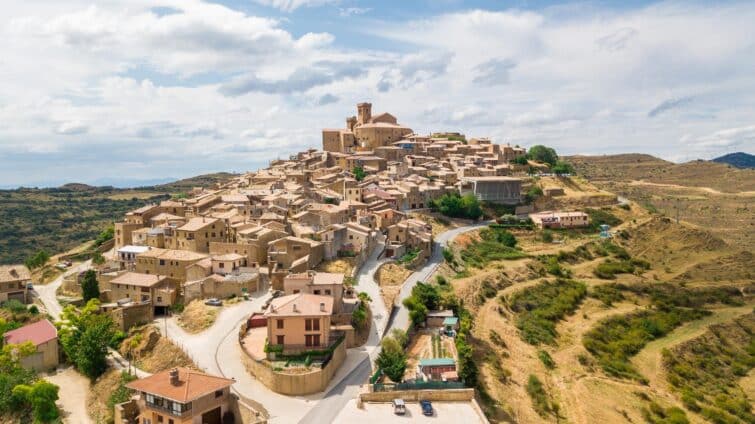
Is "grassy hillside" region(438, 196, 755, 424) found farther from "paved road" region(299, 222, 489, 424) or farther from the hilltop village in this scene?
"paved road" region(299, 222, 489, 424)

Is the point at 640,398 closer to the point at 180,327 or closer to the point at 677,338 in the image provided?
the point at 677,338

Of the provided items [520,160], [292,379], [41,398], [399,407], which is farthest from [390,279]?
[520,160]

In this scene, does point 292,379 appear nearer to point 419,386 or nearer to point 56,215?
point 419,386

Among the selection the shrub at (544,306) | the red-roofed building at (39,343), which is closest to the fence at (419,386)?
the shrub at (544,306)

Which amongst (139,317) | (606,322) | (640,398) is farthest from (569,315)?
(139,317)

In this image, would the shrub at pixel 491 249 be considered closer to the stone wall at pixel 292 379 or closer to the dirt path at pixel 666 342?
the dirt path at pixel 666 342

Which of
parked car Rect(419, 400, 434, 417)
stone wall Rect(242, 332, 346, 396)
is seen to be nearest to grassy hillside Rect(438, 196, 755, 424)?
parked car Rect(419, 400, 434, 417)

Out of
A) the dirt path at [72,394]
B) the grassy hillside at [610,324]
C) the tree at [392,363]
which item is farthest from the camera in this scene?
the grassy hillside at [610,324]
